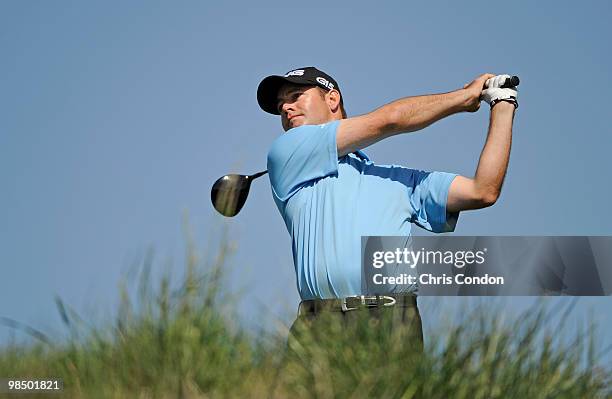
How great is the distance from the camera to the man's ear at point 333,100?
5506 millimetres

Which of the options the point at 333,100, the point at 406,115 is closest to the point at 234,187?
the point at 333,100

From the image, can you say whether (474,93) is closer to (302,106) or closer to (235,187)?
(302,106)

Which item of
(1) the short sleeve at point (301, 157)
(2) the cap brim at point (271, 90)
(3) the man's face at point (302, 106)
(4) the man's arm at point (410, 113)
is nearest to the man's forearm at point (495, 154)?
(4) the man's arm at point (410, 113)

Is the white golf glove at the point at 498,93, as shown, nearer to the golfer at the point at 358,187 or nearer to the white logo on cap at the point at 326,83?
the golfer at the point at 358,187

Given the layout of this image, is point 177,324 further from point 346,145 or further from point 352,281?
point 346,145

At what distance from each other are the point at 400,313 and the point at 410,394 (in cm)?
46

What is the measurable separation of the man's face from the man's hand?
3.10 ft

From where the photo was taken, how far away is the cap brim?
5.44 meters

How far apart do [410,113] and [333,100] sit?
979 millimetres

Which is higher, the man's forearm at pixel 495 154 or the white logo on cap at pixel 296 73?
the white logo on cap at pixel 296 73

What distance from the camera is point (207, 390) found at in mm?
3148

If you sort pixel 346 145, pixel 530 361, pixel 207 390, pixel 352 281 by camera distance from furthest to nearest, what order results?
pixel 346 145 < pixel 352 281 < pixel 530 361 < pixel 207 390

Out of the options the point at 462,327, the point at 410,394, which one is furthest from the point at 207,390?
the point at 462,327

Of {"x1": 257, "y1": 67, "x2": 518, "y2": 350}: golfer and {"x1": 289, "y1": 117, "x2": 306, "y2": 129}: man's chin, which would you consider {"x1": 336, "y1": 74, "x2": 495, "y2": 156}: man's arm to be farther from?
{"x1": 289, "y1": 117, "x2": 306, "y2": 129}: man's chin
